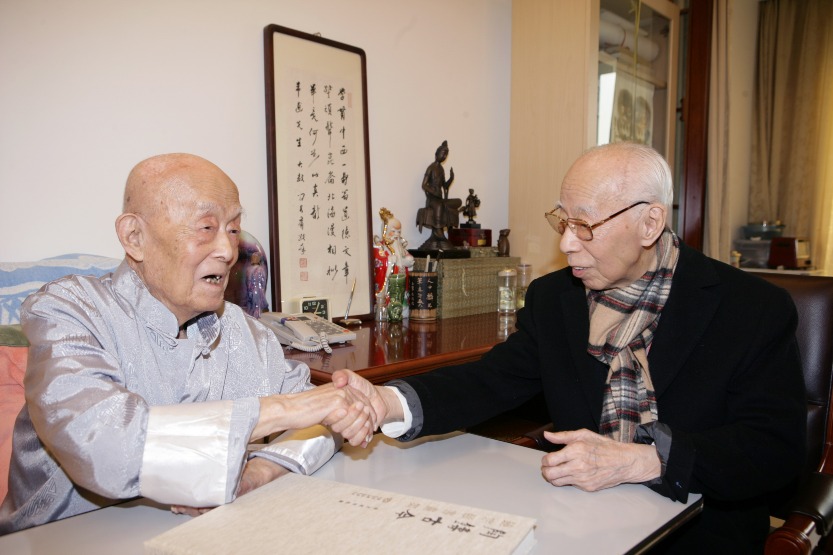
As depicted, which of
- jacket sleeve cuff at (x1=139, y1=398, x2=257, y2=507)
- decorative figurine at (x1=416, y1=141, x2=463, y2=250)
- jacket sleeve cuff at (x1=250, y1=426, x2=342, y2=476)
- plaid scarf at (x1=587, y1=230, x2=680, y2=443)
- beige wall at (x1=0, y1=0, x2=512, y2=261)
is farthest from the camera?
decorative figurine at (x1=416, y1=141, x2=463, y2=250)

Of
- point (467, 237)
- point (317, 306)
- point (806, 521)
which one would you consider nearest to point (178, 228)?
point (317, 306)

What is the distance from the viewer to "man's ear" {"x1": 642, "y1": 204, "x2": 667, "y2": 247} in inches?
58.1

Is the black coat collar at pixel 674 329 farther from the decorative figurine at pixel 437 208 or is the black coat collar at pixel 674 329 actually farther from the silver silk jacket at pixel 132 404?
the decorative figurine at pixel 437 208

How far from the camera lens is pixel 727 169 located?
412cm

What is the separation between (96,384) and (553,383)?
1058 millimetres

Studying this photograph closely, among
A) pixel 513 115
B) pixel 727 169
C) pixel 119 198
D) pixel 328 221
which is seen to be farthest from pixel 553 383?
pixel 727 169

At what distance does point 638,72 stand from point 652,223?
233 centimetres

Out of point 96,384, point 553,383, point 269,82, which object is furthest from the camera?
point 269,82

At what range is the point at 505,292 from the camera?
2967 millimetres

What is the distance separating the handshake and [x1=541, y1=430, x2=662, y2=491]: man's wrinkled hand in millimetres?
356

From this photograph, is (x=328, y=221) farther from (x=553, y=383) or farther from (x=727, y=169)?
(x=727, y=169)

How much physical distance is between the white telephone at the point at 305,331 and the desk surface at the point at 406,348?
3 cm

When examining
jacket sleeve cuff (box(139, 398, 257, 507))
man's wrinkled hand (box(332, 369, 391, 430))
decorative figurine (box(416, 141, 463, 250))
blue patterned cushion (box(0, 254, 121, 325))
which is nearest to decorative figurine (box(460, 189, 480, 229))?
decorative figurine (box(416, 141, 463, 250))

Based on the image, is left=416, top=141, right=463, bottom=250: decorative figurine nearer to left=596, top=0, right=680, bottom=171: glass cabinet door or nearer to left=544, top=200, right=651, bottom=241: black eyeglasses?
left=596, top=0, right=680, bottom=171: glass cabinet door
